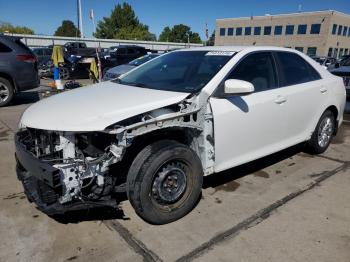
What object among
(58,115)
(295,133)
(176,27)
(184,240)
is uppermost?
(176,27)

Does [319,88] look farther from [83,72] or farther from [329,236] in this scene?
[83,72]

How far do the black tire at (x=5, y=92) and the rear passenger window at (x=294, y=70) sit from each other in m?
6.97

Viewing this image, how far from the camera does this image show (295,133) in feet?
13.9

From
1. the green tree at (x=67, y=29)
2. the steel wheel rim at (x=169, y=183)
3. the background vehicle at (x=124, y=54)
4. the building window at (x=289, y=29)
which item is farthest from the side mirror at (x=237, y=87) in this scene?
the green tree at (x=67, y=29)

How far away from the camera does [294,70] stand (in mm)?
4234

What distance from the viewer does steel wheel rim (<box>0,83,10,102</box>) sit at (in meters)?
8.12

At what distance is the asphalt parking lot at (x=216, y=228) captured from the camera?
2631 millimetres

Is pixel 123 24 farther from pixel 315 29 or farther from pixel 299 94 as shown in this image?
pixel 299 94

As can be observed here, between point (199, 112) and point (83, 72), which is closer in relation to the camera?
point (199, 112)

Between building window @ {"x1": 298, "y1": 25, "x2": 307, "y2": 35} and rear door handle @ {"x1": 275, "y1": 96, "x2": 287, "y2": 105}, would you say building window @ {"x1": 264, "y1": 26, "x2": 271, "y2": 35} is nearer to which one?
building window @ {"x1": 298, "y1": 25, "x2": 307, "y2": 35}

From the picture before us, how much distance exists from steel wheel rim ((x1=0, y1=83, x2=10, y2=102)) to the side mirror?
23.0 ft

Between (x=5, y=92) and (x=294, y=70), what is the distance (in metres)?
7.20

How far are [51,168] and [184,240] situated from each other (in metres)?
1.29

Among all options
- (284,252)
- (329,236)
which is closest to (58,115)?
(284,252)
